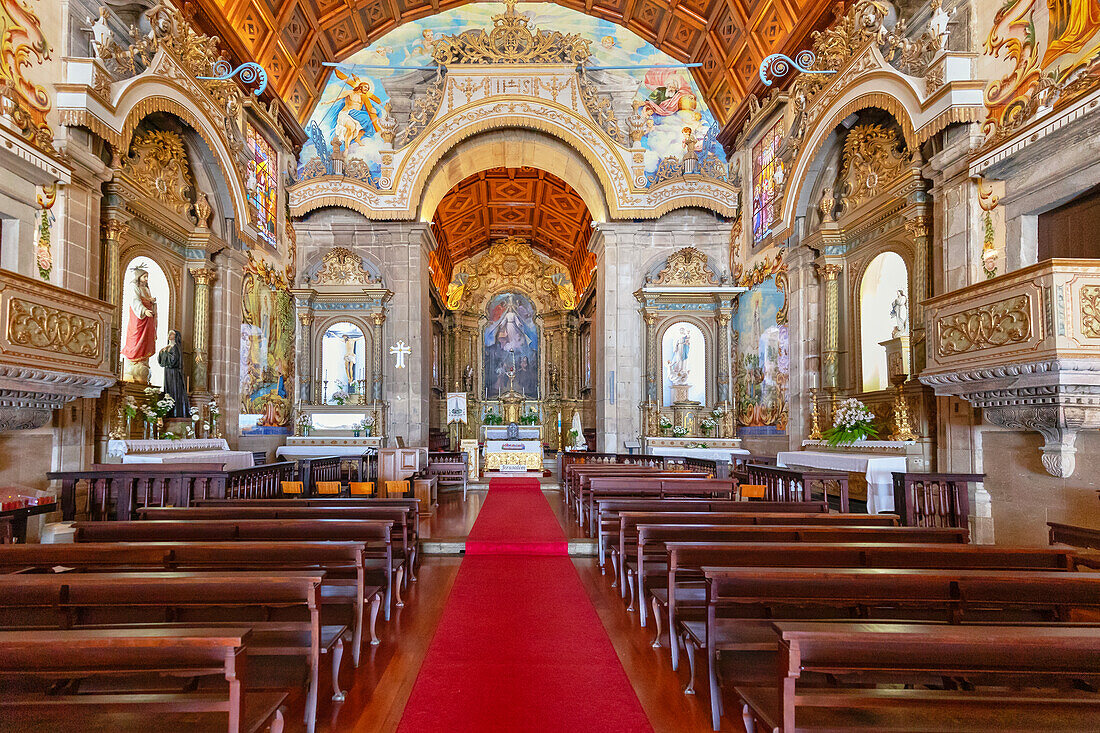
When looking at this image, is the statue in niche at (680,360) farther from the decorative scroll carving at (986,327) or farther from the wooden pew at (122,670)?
the wooden pew at (122,670)

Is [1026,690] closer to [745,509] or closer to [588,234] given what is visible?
[745,509]

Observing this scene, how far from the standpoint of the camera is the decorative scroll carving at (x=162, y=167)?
10.4 m

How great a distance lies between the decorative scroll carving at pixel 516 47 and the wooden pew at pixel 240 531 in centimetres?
1553

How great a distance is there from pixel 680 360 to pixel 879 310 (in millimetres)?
6706

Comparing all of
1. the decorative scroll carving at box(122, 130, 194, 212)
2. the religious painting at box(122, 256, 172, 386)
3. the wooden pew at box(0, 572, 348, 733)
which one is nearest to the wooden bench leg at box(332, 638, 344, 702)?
the wooden pew at box(0, 572, 348, 733)

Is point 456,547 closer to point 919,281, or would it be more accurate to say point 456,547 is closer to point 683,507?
point 683,507

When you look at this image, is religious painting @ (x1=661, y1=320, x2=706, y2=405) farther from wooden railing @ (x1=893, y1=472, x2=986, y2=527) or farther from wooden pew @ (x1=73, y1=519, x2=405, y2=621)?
wooden pew @ (x1=73, y1=519, x2=405, y2=621)

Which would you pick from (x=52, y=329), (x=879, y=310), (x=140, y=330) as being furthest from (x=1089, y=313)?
(x=140, y=330)

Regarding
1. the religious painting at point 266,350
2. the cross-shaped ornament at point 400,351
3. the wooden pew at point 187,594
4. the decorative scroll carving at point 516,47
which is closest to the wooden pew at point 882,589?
the wooden pew at point 187,594

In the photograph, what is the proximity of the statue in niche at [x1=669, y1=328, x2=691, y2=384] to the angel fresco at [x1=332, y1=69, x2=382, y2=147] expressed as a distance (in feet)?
31.5

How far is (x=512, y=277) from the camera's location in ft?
94.9

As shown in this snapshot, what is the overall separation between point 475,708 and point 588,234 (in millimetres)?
22461

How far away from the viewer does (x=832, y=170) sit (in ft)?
40.4

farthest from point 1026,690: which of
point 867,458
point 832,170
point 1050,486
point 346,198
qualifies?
point 346,198
